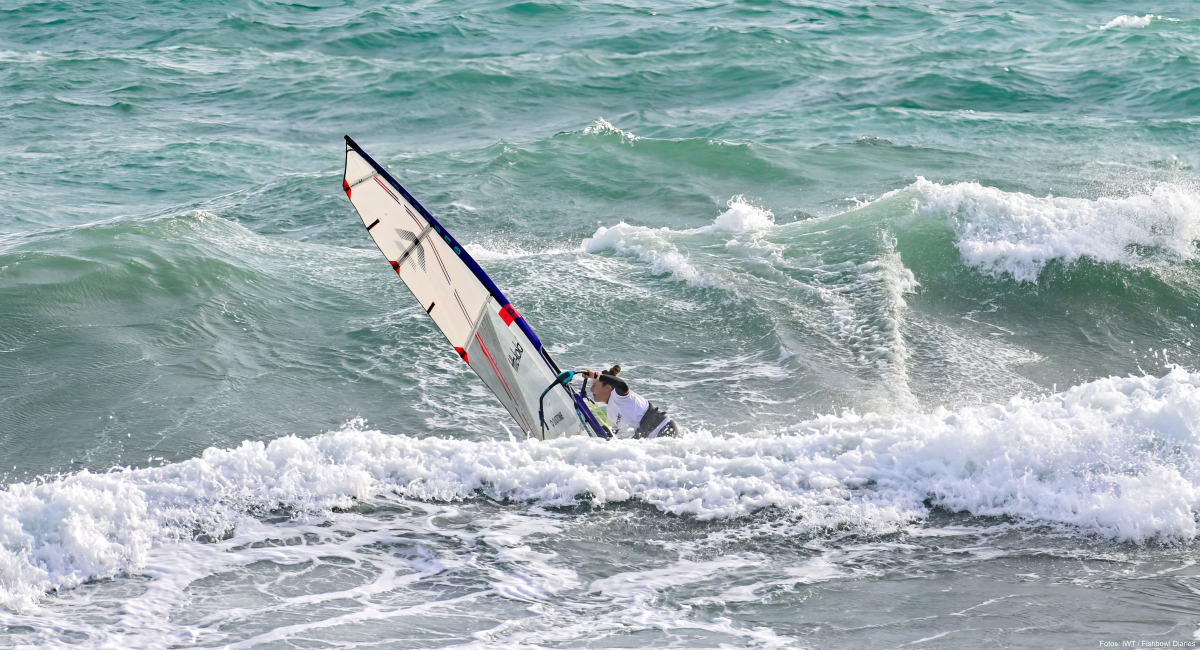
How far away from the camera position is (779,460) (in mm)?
7410

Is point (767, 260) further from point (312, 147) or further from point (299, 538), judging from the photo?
point (312, 147)

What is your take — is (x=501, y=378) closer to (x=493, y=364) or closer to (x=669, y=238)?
(x=493, y=364)

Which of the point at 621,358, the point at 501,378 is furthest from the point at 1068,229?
the point at 501,378

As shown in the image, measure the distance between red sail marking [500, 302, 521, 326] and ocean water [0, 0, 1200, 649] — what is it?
35.9 inches

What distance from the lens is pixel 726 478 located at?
721cm

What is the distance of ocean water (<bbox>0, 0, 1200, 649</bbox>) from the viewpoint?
19.6 ft

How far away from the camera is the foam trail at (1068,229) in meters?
11.7

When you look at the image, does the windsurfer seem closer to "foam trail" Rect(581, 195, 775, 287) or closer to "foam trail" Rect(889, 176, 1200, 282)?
"foam trail" Rect(581, 195, 775, 287)

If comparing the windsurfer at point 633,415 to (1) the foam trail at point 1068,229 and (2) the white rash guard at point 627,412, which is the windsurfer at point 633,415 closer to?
(2) the white rash guard at point 627,412

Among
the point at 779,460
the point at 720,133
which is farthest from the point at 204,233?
the point at 720,133

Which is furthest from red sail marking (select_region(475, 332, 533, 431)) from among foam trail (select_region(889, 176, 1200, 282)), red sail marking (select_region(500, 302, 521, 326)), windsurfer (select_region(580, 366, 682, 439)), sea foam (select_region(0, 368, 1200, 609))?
foam trail (select_region(889, 176, 1200, 282))

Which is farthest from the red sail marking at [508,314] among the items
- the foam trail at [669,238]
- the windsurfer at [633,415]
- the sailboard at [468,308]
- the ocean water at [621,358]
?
the foam trail at [669,238]

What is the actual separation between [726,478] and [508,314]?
6.34ft

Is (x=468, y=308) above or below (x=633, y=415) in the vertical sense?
above
